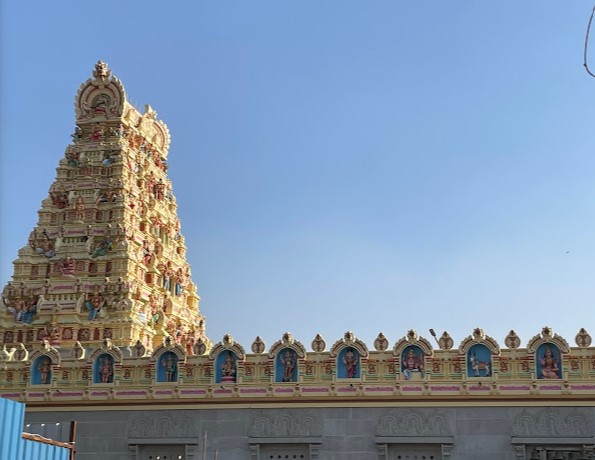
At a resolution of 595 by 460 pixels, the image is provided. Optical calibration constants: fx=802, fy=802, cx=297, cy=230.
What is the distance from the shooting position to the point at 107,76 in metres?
42.9

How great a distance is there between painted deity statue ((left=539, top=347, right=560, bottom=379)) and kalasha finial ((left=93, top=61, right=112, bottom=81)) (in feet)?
90.8

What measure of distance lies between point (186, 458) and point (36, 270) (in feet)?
48.3

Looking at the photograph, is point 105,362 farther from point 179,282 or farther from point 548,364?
point 548,364

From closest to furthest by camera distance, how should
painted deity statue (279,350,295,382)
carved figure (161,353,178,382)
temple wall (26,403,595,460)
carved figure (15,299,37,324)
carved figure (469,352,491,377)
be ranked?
temple wall (26,403,595,460) < carved figure (469,352,491,377) < painted deity statue (279,350,295,382) < carved figure (161,353,178,382) < carved figure (15,299,37,324)

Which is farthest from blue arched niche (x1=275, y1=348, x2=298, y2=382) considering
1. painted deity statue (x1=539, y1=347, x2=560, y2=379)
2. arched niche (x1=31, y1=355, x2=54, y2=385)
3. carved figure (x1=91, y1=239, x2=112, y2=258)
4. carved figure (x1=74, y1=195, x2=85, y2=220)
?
carved figure (x1=74, y1=195, x2=85, y2=220)

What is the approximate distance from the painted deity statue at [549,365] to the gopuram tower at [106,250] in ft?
53.7

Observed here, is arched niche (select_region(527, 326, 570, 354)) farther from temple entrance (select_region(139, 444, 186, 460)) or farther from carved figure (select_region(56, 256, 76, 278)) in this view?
carved figure (select_region(56, 256, 76, 278))

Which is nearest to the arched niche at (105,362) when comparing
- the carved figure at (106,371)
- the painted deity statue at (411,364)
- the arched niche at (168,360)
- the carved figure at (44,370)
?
the carved figure at (106,371)

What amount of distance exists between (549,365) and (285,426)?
28.8 feet

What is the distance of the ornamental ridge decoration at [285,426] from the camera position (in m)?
26.3

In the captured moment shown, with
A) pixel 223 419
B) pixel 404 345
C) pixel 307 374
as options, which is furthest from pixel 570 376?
pixel 223 419

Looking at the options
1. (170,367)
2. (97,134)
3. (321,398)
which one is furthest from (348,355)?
(97,134)

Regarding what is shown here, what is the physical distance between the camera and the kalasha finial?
42.8 meters

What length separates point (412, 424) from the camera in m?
25.8
